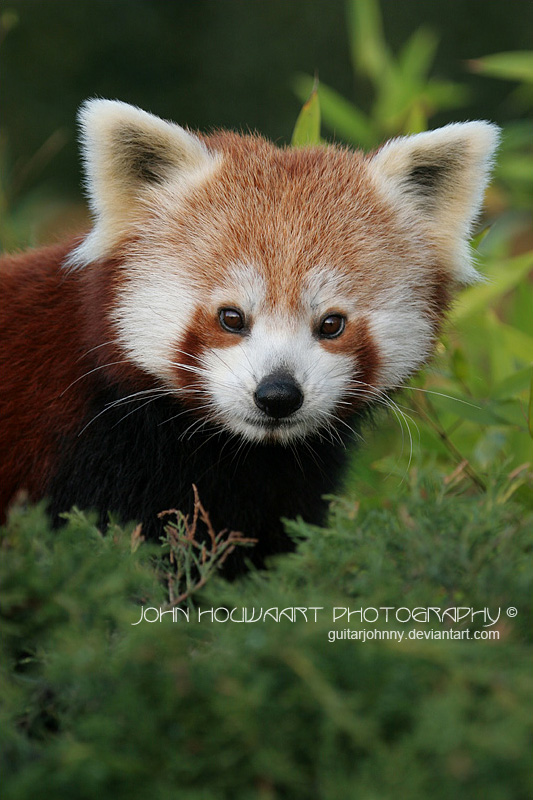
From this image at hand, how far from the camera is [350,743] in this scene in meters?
0.86

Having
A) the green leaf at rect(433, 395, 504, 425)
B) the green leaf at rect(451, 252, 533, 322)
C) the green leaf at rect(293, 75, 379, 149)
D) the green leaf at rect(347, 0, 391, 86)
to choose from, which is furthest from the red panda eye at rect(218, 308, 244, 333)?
the green leaf at rect(347, 0, 391, 86)

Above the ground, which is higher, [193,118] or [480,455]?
[193,118]

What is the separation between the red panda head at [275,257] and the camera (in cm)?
178

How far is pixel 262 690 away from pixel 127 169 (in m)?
1.38

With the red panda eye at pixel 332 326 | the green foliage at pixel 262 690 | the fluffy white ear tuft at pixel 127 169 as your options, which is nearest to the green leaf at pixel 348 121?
the fluffy white ear tuft at pixel 127 169

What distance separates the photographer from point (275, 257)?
179 centimetres

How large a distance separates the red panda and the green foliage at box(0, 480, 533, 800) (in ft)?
2.35

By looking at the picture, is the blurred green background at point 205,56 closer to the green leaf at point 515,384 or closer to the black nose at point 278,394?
the green leaf at point 515,384

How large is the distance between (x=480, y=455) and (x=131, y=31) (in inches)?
213

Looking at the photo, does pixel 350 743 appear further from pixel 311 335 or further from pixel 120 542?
pixel 311 335

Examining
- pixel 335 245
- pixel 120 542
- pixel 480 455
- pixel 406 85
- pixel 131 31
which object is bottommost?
pixel 480 455

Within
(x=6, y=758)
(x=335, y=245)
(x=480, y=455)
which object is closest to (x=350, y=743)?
(x=6, y=758)

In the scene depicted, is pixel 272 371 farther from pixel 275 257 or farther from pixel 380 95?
pixel 380 95

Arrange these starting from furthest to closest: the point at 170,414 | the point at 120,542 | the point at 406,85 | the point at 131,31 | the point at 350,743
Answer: the point at 131,31
the point at 406,85
the point at 170,414
the point at 120,542
the point at 350,743
